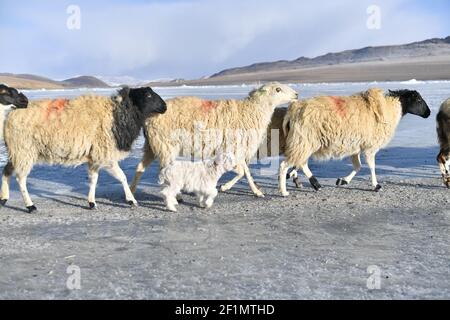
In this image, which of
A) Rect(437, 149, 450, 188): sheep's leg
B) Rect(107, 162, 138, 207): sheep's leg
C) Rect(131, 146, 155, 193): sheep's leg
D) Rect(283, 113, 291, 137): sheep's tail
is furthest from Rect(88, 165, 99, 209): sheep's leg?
Rect(437, 149, 450, 188): sheep's leg

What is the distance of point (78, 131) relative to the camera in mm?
6918

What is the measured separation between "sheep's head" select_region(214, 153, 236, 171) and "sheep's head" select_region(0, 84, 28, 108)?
2512 millimetres

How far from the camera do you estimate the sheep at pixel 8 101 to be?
6922 mm

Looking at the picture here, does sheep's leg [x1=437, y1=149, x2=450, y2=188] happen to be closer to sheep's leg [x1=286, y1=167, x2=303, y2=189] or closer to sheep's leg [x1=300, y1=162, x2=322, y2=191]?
sheep's leg [x1=300, y1=162, x2=322, y2=191]

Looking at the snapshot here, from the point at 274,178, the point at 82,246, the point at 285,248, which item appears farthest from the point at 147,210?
the point at 274,178

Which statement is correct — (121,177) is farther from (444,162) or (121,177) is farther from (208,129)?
(444,162)

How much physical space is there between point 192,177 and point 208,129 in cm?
95

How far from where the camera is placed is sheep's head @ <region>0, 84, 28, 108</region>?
6.92 m

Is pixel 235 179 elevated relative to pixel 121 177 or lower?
lower

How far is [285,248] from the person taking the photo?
16.9 ft

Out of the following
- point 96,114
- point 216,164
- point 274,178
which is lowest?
point 274,178

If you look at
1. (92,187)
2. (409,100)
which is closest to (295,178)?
(409,100)
